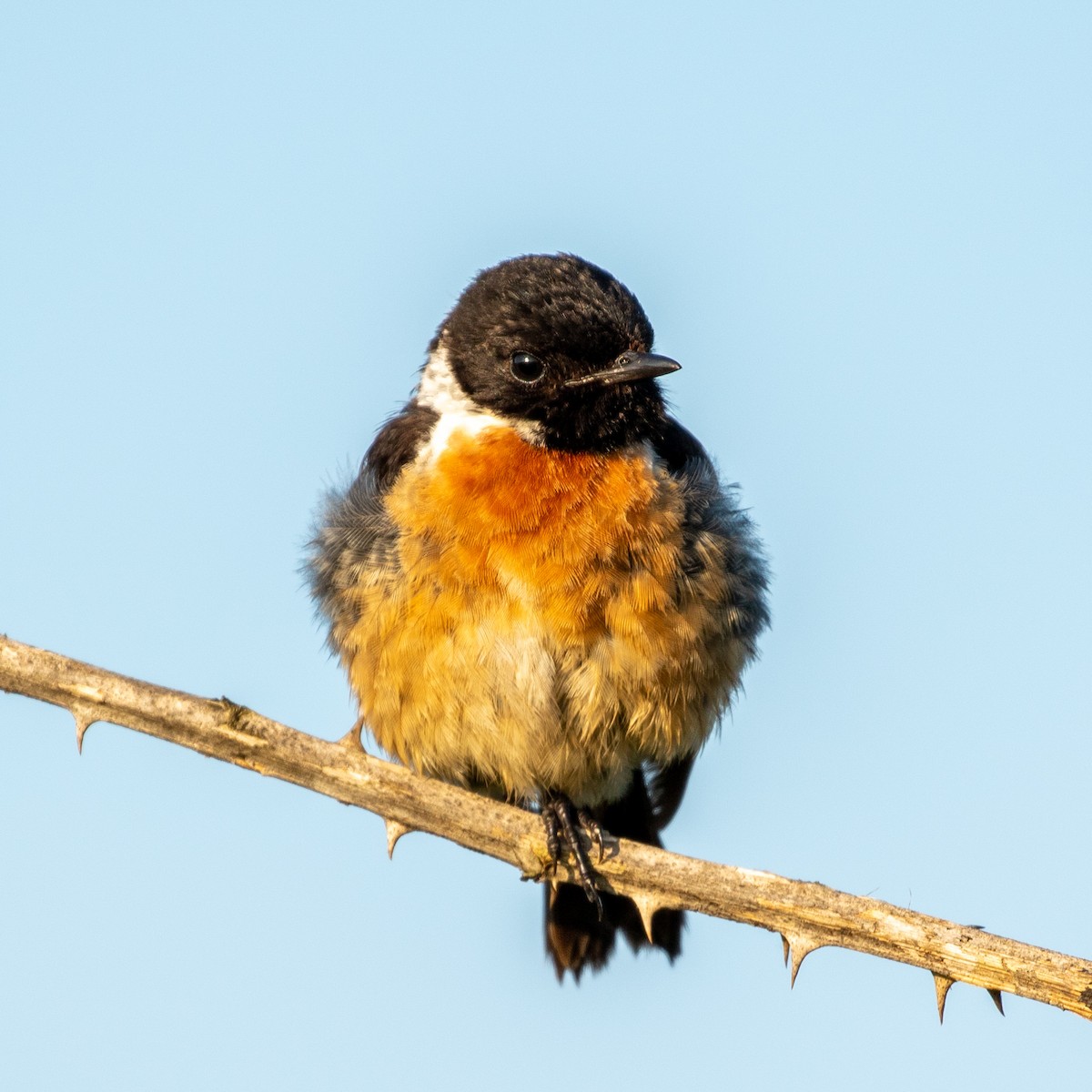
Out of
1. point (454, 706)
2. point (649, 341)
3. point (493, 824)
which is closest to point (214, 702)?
point (493, 824)

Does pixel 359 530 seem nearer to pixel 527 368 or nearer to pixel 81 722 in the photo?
pixel 527 368

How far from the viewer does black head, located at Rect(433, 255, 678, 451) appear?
6.85 meters

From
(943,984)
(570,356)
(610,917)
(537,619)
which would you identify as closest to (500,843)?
(537,619)

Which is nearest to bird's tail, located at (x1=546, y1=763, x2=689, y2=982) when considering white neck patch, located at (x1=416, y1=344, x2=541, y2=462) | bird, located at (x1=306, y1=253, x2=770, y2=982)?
bird, located at (x1=306, y1=253, x2=770, y2=982)

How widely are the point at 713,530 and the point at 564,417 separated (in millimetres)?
894

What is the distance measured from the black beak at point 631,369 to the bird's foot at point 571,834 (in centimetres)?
198

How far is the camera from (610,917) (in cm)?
753

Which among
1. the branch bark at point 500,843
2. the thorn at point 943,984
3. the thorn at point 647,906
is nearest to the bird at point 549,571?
the thorn at point 647,906

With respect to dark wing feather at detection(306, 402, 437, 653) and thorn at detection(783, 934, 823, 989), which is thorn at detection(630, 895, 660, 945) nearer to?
thorn at detection(783, 934, 823, 989)

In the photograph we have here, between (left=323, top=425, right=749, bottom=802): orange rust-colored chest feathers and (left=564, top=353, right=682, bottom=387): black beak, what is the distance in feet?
1.17

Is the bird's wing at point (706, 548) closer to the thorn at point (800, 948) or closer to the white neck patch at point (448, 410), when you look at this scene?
the white neck patch at point (448, 410)

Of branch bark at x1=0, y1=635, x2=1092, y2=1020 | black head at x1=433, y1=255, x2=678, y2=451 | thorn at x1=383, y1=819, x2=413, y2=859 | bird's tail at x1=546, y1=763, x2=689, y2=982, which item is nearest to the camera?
branch bark at x1=0, y1=635, x2=1092, y2=1020

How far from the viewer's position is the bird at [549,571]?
6.31 meters

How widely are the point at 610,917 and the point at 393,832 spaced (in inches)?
101
